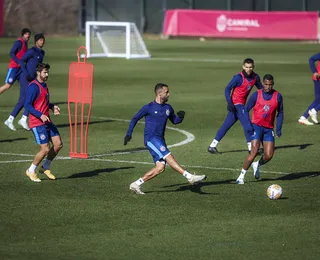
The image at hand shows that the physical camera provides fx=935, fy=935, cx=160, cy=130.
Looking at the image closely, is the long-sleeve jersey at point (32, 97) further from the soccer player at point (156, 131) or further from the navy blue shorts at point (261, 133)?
the navy blue shorts at point (261, 133)

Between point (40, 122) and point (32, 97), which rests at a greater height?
point (32, 97)

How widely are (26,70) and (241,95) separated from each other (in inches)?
245

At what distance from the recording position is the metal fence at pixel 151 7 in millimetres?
75688

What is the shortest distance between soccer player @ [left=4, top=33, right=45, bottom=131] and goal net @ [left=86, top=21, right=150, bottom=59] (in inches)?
983

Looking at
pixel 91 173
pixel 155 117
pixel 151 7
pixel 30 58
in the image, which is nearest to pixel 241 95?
pixel 91 173

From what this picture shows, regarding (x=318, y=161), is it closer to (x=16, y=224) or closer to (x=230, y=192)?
(x=230, y=192)

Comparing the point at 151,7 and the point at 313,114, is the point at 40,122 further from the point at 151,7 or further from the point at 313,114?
the point at 151,7

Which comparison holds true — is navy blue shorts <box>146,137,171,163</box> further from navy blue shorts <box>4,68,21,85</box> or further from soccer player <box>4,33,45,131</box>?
navy blue shorts <box>4,68,21,85</box>

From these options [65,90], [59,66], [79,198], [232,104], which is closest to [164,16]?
[59,66]

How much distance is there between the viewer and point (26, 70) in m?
23.3

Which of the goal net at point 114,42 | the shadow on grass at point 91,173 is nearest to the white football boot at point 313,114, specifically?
the shadow on grass at point 91,173

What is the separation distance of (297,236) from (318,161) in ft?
21.9

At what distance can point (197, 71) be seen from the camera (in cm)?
4169

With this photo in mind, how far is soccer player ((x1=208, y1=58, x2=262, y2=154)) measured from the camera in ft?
63.6
